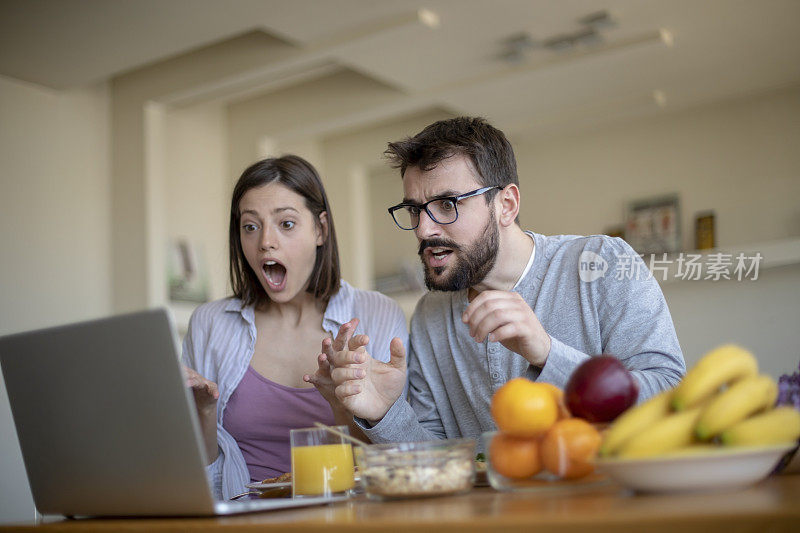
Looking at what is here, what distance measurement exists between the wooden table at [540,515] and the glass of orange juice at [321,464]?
0.33ft

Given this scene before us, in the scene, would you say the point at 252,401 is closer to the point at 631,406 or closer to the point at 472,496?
the point at 472,496

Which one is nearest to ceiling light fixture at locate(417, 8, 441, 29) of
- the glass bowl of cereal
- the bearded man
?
the bearded man

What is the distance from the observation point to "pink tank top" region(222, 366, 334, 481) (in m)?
1.81

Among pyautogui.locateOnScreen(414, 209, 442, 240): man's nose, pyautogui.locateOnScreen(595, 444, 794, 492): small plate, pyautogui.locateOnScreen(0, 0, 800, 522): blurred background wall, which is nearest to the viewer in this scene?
pyautogui.locateOnScreen(595, 444, 794, 492): small plate

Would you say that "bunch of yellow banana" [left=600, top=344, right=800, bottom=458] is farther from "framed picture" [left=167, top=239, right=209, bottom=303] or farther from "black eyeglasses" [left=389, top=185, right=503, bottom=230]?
"framed picture" [left=167, top=239, right=209, bottom=303]

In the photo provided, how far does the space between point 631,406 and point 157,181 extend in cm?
406

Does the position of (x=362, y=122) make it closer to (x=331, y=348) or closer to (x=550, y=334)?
(x=550, y=334)

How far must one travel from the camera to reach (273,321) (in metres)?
2.00

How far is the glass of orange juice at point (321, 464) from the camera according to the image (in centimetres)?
104

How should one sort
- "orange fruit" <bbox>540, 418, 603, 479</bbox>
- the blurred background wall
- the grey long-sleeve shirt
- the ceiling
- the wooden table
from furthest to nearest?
the blurred background wall < the ceiling < the grey long-sleeve shirt < "orange fruit" <bbox>540, 418, 603, 479</bbox> < the wooden table

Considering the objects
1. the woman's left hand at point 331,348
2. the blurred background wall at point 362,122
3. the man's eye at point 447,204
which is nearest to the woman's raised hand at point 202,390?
the woman's left hand at point 331,348

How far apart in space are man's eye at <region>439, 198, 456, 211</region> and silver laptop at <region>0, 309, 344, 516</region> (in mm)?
824

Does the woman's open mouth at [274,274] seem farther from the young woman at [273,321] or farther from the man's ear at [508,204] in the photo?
the man's ear at [508,204]

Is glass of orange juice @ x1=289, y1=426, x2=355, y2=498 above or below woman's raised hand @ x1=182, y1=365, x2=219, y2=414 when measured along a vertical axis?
below
